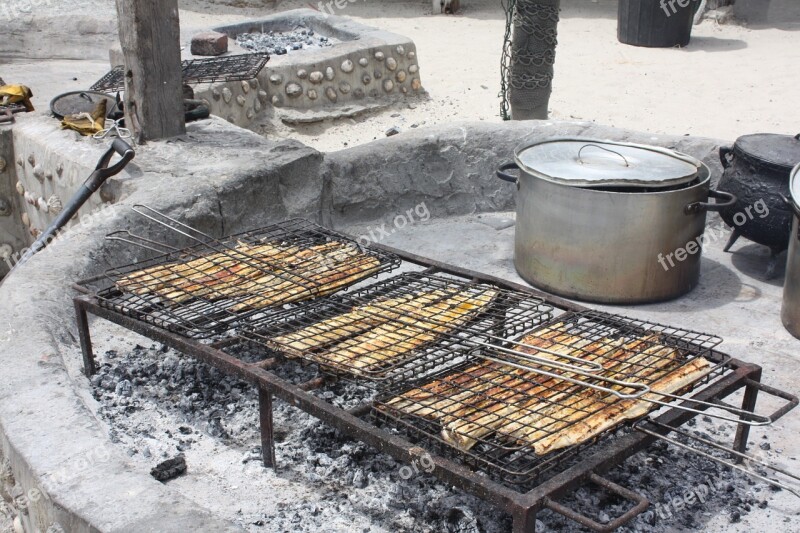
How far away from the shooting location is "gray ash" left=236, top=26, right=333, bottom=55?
29.0 feet

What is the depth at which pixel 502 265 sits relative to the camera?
4.62 meters

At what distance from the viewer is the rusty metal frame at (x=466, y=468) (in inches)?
78.3

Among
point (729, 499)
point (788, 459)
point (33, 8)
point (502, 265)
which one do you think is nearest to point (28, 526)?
point (729, 499)

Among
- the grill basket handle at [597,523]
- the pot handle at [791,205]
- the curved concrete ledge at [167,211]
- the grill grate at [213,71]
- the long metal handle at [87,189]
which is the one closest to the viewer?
the grill basket handle at [597,523]

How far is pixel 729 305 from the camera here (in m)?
4.22

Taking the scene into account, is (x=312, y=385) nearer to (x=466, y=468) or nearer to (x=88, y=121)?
(x=466, y=468)

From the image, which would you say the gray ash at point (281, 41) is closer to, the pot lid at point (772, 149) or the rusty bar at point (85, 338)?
the pot lid at point (772, 149)

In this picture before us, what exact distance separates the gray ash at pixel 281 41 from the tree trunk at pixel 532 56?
10.9 feet

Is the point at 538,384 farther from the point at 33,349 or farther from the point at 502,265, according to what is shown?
the point at 502,265

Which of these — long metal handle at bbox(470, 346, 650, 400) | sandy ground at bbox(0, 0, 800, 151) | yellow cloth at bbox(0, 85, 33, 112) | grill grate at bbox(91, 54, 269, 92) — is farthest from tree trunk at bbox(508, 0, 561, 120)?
long metal handle at bbox(470, 346, 650, 400)

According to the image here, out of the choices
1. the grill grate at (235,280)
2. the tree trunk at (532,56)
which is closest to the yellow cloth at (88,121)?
the grill grate at (235,280)

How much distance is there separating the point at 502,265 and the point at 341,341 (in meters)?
1.98

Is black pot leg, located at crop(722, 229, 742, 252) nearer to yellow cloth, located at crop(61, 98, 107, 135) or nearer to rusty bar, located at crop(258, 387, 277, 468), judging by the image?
rusty bar, located at crop(258, 387, 277, 468)

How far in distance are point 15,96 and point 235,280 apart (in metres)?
3.51
